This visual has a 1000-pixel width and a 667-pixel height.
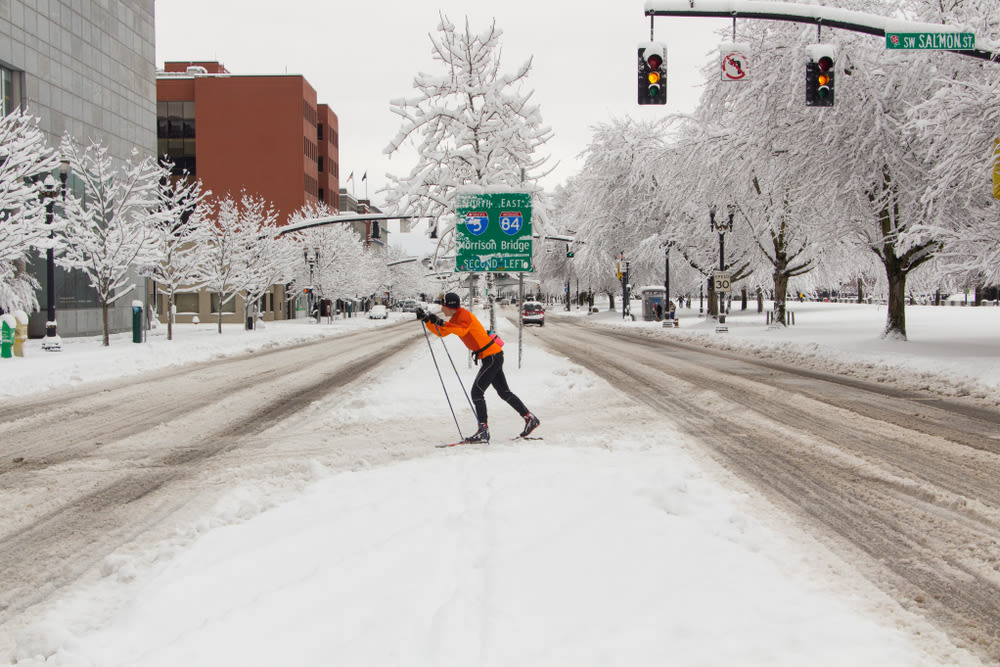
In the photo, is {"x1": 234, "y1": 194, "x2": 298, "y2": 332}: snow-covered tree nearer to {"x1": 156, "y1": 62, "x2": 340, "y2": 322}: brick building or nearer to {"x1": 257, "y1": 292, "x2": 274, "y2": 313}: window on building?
{"x1": 257, "y1": 292, "x2": 274, "y2": 313}: window on building

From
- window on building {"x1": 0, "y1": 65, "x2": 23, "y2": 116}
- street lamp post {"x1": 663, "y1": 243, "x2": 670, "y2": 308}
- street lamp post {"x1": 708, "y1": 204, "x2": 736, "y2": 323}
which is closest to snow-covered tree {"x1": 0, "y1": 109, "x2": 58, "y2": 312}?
window on building {"x1": 0, "y1": 65, "x2": 23, "y2": 116}

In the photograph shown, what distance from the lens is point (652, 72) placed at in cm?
1232

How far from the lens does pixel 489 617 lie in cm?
382

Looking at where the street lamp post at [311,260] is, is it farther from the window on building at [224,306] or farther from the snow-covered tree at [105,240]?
the snow-covered tree at [105,240]

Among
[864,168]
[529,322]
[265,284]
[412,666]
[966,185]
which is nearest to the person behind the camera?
[412,666]

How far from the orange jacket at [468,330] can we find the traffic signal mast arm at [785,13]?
267 inches

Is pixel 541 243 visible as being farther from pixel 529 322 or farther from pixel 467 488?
pixel 529 322

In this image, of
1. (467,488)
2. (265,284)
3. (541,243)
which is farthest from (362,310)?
(467,488)

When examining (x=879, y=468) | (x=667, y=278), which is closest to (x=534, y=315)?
(x=667, y=278)

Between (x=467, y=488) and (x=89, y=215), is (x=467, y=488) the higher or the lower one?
the lower one

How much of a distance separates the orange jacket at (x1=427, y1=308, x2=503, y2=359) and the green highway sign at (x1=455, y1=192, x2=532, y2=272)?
7.24m

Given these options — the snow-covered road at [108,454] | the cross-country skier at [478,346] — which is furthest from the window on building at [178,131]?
the cross-country skier at [478,346]

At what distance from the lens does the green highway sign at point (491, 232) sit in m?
15.8

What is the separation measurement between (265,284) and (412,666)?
147 feet
